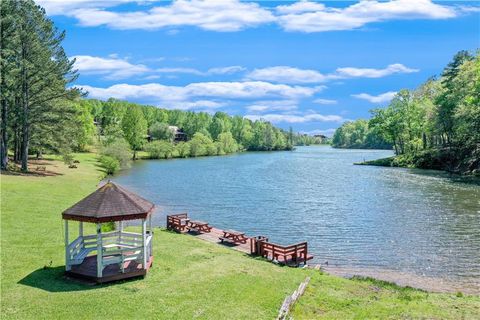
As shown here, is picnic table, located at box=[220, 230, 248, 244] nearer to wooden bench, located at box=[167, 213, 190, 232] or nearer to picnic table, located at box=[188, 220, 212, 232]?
picnic table, located at box=[188, 220, 212, 232]

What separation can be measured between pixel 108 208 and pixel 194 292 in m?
4.81

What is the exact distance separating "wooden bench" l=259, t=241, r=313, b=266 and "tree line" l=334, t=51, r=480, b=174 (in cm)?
5339

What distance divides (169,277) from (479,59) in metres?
69.7

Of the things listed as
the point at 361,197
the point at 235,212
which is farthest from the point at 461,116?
the point at 235,212

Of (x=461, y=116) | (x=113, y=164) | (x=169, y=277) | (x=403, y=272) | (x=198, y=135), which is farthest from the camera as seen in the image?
(x=198, y=135)

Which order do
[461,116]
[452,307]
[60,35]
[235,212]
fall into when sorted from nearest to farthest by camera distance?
[452,307] → [235,212] → [60,35] → [461,116]

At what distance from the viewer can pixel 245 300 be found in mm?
15766

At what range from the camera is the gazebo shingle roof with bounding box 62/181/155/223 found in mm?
17188

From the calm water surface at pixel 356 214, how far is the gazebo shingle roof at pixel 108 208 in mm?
11647

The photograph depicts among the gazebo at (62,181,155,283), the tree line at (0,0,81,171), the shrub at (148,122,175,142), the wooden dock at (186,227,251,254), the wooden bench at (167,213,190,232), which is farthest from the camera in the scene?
the shrub at (148,122,175,142)

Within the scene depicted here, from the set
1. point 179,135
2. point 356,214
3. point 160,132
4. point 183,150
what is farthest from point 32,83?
point 179,135

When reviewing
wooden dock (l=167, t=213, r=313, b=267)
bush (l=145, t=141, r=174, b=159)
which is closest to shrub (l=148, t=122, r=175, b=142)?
bush (l=145, t=141, r=174, b=159)

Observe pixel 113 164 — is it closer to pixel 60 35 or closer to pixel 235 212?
pixel 60 35

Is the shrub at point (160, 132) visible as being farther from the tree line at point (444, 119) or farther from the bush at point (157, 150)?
the tree line at point (444, 119)
